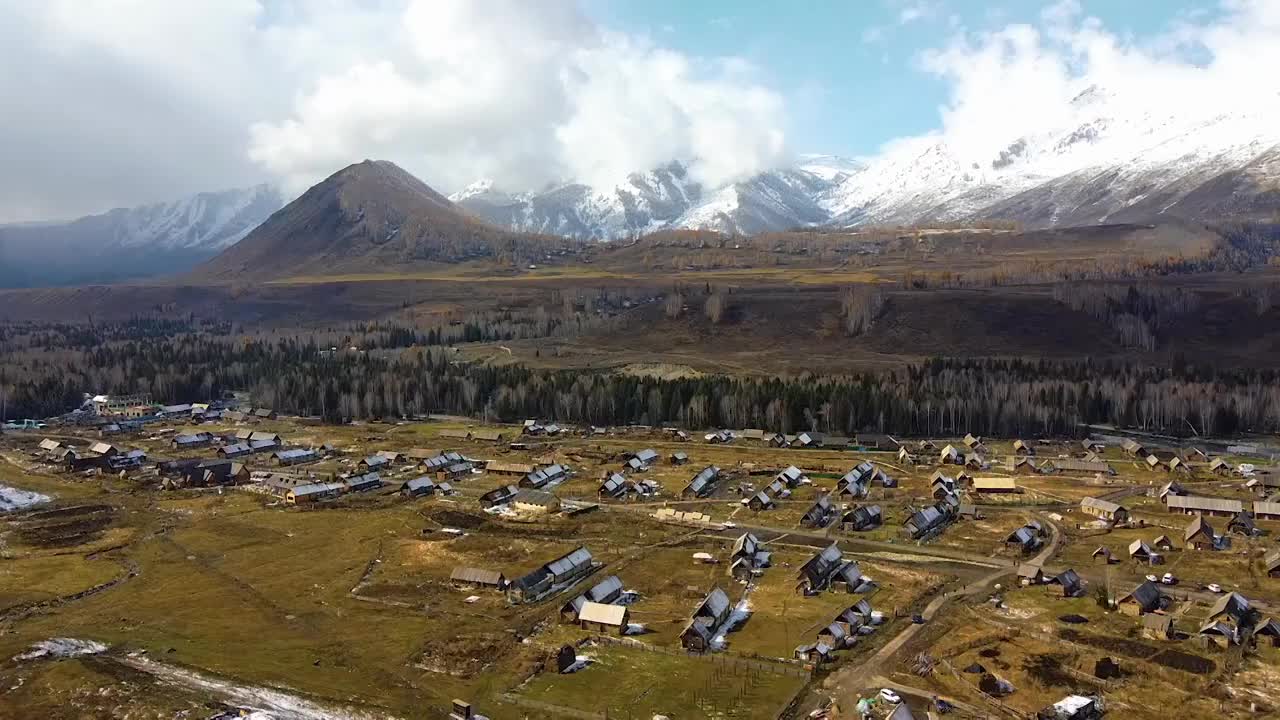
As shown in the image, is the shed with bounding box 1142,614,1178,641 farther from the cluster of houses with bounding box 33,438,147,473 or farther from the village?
the cluster of houses with bounding box 33,438,147,473

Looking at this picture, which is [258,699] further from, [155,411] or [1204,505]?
[155,411]

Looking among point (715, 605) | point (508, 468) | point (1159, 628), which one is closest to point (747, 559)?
point (715, 605)

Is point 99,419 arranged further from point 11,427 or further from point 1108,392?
point 1108,392

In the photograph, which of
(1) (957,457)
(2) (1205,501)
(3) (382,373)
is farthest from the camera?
(3) (382,373)

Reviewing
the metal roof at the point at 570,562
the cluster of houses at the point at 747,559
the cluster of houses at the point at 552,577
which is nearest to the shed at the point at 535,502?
the metal roof at the point at 570,562

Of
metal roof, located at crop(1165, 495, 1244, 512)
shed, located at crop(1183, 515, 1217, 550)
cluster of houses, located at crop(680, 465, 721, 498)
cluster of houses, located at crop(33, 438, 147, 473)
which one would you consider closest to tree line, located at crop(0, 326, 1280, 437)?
cluster of houses, located at crop(680, 465, 721, 498)

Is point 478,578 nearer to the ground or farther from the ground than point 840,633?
nearer to the ground

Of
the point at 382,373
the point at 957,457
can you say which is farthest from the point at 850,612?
the point at 382,373
